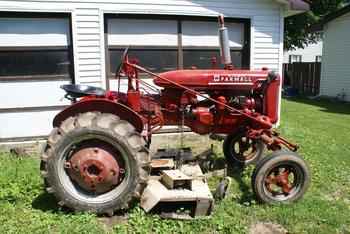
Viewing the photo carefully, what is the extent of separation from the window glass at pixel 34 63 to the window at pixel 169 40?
2.81ft

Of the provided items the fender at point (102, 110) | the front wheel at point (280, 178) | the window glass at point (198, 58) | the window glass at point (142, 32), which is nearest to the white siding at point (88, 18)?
the window glass at point (142, 32)

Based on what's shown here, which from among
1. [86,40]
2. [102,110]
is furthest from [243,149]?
[86,40]

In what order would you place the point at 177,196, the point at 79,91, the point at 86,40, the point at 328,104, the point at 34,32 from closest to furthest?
1. the point at 177,196
2. the point at 79,91
3. the point at 34,32
4. the point at 86,40
5. the point at 328,104

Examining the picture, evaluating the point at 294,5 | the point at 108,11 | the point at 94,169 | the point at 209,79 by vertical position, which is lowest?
the point at 94,169

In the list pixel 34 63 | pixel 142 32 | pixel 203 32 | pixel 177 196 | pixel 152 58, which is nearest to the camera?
pixel 177 196

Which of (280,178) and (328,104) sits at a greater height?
(280,178)

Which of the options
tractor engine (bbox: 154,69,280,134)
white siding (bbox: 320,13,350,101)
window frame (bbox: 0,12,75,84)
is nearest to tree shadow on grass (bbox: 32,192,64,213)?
tractor engine (bbox: 154,69,280,134)

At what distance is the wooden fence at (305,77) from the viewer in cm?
1680

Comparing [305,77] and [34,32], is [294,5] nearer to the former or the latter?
[34,32]

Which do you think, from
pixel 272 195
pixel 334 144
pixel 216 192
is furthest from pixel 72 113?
pixel 334 144

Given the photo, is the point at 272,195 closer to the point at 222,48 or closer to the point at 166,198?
the point at 166,198

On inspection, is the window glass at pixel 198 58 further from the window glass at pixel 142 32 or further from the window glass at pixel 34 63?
the window glass at pixel 34 63

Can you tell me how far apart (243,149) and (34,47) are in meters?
4.10

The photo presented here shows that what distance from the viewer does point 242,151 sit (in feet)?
17.3
